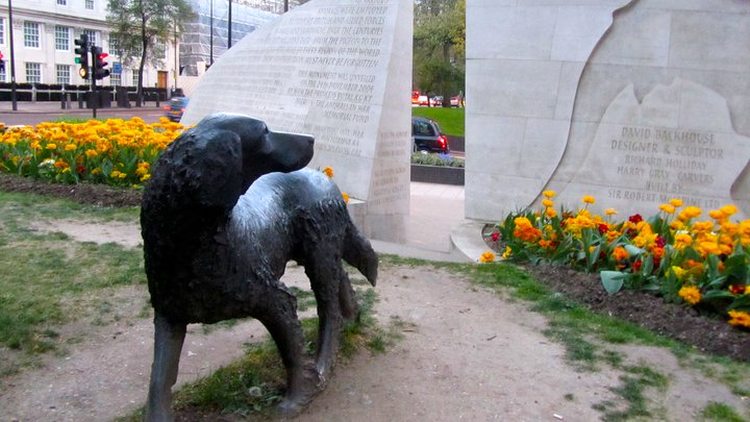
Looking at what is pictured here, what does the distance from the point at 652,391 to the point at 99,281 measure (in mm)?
4417

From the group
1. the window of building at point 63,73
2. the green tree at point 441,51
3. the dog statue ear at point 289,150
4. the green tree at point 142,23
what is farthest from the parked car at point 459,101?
the dog statue ear at point 289,150

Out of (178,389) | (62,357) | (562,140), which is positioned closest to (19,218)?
(62,357)

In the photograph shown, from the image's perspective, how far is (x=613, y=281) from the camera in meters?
5.91

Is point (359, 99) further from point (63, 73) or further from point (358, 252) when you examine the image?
point (63, 73)

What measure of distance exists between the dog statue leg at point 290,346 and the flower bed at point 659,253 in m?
3.10

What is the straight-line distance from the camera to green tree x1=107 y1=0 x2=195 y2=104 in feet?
149

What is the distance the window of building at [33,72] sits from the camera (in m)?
50.0

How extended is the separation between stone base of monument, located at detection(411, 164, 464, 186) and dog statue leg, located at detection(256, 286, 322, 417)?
1250 centimetres

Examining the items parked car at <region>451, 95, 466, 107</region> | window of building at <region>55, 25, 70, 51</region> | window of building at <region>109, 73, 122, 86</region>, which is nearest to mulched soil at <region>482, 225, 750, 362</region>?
parked car at <region>451, 95, 466, 107</region>

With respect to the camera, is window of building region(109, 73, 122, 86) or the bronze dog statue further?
window of building region(109, 73, 122, 86)

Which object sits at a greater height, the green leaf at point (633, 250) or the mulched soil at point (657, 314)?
the green leaf at point (633, 250)

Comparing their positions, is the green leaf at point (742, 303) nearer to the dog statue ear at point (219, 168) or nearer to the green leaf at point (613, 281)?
the green leaf at point (613, 281)

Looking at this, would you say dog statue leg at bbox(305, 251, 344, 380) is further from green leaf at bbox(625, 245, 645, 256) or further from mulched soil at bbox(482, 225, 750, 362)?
green leaf at bbox(625, 245, 645, 256)

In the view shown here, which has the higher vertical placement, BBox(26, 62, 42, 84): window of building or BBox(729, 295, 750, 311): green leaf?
BBox(26, 62, 42, 84): window of building
